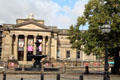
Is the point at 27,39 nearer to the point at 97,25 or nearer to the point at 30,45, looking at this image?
the point at 30,45

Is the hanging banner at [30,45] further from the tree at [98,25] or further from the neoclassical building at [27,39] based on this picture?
the tree at [98,25]

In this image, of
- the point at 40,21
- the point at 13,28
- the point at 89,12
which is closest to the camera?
the point at 89,12

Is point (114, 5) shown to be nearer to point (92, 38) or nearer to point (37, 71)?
point (92, 38)

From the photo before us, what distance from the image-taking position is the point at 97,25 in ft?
96.6

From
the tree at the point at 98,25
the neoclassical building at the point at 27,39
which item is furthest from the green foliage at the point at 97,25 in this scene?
the neoclassical building at the point at 27,39

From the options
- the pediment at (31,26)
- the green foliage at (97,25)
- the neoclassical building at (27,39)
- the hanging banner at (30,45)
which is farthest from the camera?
the hanging banner at (30,45)

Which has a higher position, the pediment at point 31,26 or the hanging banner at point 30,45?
the pediment at point 31,26

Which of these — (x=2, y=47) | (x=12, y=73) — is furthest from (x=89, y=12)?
(x=2, y=47)

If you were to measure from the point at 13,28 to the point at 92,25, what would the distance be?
38.4 meters

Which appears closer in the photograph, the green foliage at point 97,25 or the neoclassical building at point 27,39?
the green foliage at point 97,25

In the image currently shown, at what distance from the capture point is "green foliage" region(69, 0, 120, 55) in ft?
95.8

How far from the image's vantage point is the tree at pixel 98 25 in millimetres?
29217

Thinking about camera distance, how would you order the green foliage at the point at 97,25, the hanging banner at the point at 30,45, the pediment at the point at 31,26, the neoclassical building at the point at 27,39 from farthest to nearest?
1. the hanging banner at the point at 30,45
2. the pediment at the point at 31,26
3. the neoclassical building at the point at 27,39
4. the green foliage at the point at 97,25

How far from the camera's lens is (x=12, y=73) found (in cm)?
2983
